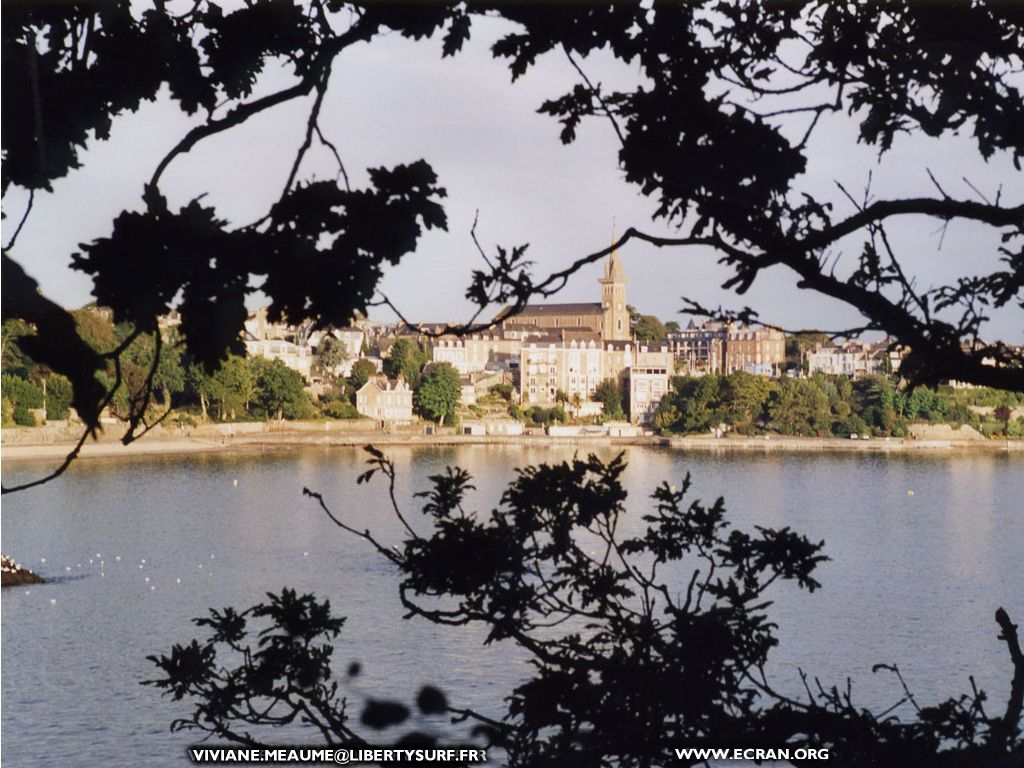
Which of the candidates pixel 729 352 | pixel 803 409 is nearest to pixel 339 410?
pixel 803 409

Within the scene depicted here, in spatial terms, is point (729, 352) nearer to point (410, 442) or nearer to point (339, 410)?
point (339, 410)

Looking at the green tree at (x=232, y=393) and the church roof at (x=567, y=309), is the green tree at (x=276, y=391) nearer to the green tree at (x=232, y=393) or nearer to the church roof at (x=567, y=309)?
the green tree at (x=232, y=393)

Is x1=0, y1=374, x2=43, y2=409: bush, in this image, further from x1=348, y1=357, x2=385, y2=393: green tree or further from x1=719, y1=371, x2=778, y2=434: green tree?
x1=719, y1=371, x2=778, y2=434: green tree

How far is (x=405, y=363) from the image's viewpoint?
85.6m

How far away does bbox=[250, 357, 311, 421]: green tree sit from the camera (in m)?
75.1

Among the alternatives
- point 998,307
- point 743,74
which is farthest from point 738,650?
point 743,74

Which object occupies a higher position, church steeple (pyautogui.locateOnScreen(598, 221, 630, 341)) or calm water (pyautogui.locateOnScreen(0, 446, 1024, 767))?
church steeple (pyautogui.locateOnScreen(598, 221, 630, 341))

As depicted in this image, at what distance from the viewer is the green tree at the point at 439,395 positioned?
83312 millimetres

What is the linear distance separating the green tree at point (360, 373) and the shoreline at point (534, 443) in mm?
3605

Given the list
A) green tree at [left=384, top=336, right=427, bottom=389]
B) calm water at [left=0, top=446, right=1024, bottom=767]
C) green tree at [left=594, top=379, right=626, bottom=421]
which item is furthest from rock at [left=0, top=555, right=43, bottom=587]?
green tree at [left=594, top=379, right=626, bottom=421]

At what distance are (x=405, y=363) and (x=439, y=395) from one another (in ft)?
11.8

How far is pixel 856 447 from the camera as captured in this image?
82.7 metres

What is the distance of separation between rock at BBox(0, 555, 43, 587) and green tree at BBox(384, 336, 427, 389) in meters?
61.2

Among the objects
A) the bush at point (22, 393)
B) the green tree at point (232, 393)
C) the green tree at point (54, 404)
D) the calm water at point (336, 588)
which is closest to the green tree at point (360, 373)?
the green tree at point (232, 393)
